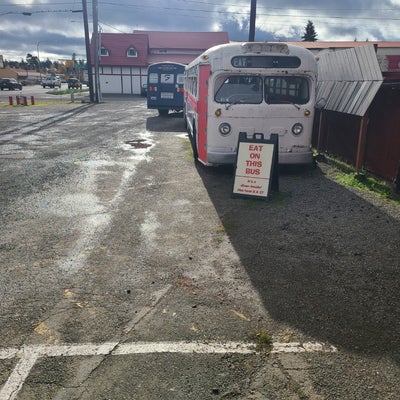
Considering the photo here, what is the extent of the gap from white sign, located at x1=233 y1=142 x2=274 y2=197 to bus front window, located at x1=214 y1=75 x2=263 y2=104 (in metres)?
1.60

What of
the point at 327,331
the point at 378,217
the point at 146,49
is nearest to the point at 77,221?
the point at 327,331

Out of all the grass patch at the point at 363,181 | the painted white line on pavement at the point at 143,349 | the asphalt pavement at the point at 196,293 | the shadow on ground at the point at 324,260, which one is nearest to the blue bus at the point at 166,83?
the grass patch at the point at 363,181

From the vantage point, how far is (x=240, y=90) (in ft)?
28.0

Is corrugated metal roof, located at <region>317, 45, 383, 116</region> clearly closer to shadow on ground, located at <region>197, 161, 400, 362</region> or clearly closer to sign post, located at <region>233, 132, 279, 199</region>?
shadow on ground, located at <region>197, 161, 400, 362</region>

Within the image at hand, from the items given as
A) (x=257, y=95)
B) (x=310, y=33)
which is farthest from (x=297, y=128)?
(x=310, y=33)

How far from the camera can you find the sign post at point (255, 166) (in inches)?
288

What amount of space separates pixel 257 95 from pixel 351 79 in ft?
10.3

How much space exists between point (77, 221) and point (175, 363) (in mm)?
3911

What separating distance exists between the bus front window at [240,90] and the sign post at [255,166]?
4.70 ft

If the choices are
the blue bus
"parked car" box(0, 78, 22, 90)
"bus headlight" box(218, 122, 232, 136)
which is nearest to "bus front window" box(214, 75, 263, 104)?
"bus headlight" box(218, 122, 232, 136)

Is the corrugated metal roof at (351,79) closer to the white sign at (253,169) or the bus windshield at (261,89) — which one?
the bus windshield at (261,89)

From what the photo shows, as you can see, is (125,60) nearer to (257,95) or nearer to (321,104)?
(321,104)

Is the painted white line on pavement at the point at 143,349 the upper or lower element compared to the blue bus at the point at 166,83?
lower

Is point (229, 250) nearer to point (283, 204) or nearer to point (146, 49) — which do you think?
point (283, 204)
